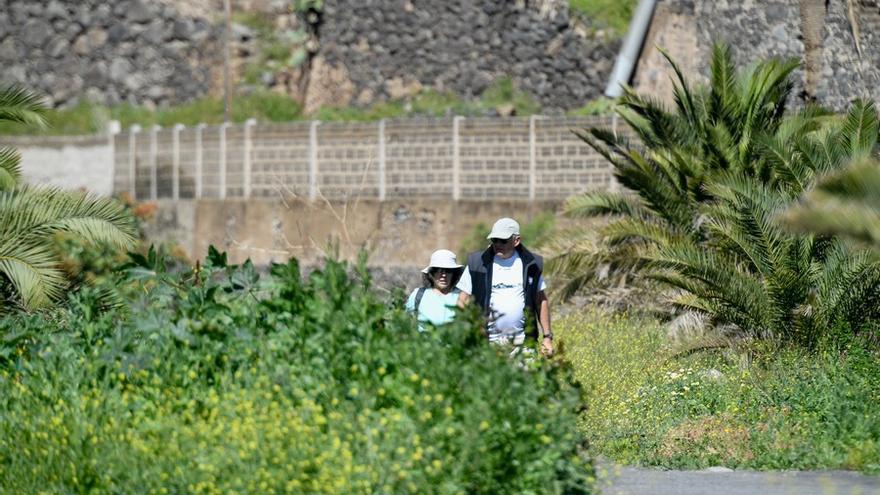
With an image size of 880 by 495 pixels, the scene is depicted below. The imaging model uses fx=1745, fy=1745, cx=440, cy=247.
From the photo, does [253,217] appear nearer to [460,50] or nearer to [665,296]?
[460,50]

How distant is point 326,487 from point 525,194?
18.0m

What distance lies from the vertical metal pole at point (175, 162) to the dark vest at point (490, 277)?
1961 cm

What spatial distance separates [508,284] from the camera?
44.3 feet

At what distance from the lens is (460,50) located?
120ft

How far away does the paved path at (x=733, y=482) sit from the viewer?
1164cm

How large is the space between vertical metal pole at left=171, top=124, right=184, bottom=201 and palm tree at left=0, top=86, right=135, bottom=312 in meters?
15.0

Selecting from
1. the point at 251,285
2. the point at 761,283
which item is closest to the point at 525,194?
the point at 761,283

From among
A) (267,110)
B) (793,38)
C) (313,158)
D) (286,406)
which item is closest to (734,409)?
(286,406)

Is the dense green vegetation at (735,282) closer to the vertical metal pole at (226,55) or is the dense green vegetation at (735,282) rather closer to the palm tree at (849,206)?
the palm tree at (849,206)

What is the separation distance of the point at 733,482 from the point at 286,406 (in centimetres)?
344

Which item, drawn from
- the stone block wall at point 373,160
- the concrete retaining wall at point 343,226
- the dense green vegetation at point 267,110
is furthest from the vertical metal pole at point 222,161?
the dense green vegetation at point 267,110

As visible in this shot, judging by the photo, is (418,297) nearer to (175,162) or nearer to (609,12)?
(175,162)

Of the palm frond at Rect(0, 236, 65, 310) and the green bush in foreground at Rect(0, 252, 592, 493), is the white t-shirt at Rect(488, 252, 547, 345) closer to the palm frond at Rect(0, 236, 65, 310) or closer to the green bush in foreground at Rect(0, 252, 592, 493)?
the green bush in foreground at Rect(0, 252, 592, 493)

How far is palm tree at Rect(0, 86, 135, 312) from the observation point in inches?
632
